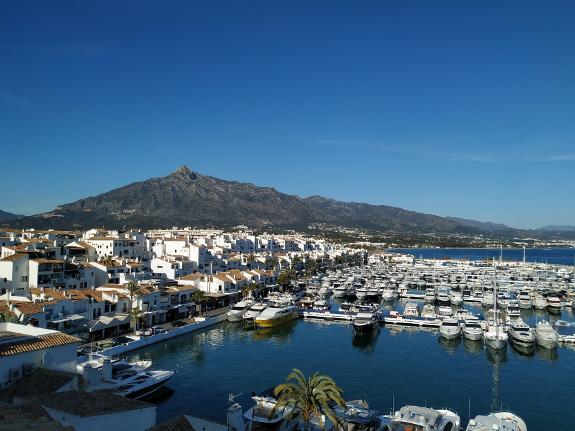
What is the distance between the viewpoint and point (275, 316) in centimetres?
6347

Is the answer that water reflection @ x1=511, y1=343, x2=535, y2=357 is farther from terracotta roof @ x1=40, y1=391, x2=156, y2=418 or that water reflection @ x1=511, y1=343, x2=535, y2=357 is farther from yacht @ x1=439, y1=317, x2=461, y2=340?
terracotta roof @ x1=40, y1=391, x2=156, y2=418

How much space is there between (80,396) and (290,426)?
38.8 ft

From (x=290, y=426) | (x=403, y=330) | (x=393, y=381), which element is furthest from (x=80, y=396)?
(x=403, y=330)

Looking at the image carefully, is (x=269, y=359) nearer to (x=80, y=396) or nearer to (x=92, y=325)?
(x=92, y=325)

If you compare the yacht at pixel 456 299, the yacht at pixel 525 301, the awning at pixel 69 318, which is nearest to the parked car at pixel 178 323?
the awning at pixel 69 318

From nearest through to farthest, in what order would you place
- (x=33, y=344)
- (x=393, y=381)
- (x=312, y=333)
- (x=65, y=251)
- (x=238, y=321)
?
1. (x=33, y=344)
2. (x=393, y=381)
3. (x=312, y=333)
4. (x=238, y=321)
5. (x=65, y=251)

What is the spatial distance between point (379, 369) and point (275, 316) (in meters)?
21.4

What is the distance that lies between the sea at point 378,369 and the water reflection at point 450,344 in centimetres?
11

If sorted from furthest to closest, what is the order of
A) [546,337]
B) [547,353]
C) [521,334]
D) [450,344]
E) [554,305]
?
[554,305]
[450,344]
[521,334]
[546,337]
[547,353]

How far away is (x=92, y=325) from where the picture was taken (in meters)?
50.4

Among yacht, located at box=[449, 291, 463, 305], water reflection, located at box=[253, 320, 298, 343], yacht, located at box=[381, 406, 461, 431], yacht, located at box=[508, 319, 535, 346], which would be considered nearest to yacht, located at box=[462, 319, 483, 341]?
yacht, located at box=[508, 319, 535, 346]

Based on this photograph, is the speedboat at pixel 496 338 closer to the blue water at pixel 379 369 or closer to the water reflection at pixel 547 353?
the blue water at pixel 379 369

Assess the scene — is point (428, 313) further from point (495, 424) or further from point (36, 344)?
point (36, 344)

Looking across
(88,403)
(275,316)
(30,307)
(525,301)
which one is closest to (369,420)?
(88,403)
